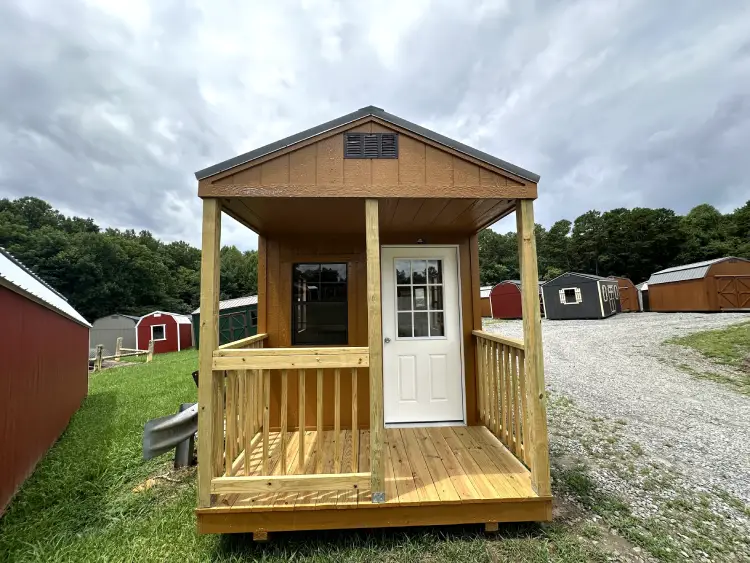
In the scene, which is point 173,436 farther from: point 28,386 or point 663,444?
point 663,444

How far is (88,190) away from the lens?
6419cm

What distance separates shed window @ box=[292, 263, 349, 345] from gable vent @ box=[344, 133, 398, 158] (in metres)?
1.49

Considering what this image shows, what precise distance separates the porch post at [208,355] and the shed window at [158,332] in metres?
19.8

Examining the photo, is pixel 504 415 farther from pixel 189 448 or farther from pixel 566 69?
pixel 566 69

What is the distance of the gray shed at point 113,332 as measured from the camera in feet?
63.0

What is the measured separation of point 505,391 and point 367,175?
219 cm

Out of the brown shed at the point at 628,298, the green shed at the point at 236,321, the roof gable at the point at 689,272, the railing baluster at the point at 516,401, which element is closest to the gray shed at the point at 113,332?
the green shed at the point at 236,321

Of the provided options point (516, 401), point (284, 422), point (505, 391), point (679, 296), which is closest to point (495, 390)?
point (505, 391)

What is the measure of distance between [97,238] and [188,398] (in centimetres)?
3516

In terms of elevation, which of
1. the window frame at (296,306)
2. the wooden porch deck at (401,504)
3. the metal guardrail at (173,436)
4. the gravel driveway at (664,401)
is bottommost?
the gravel driveway at (664,401)

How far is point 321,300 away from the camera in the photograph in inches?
144

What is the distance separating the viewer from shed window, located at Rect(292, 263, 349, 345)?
3656mm

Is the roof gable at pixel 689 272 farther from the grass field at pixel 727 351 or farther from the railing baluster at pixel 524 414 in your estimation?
the railing baluster at pixel 524 414

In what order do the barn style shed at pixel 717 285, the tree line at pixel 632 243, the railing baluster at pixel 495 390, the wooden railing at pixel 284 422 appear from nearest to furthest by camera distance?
the wooden railing at pixel 284 422 < the railing baluster at pixel 495 390 < the barn style shed at pixel 717 285 < the tree line at pixel 632 243
